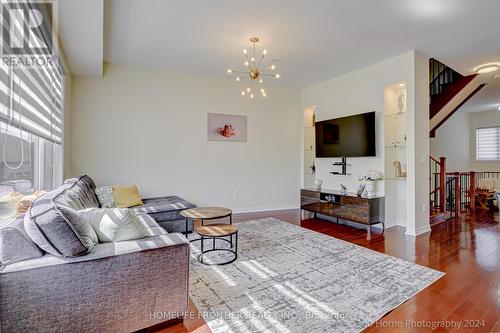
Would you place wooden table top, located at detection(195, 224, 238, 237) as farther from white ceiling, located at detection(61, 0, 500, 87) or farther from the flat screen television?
the flat screen television

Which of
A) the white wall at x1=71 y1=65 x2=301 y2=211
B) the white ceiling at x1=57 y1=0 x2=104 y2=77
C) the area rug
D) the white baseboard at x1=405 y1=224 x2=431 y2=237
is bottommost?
the area rug

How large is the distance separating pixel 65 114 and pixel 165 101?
5.38 ft

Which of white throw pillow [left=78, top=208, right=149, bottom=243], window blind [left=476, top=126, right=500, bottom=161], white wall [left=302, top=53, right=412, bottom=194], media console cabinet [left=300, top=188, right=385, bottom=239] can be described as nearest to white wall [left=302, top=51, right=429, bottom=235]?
white wall [left=302, top=53, right=412, bottom=194]

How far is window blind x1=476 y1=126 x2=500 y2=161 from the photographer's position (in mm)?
8422

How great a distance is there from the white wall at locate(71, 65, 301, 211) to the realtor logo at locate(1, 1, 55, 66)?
1638 mm

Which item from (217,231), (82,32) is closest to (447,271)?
(217,231)

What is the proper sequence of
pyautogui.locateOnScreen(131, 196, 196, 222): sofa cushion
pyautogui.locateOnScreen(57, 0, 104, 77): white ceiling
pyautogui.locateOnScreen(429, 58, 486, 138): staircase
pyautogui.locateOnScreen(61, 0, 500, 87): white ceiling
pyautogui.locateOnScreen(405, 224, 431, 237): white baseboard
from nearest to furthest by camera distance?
pyautogui.locateOnScreen(57, 0, 104, 77): white ceiling → pyautogui.locateOnScreen(61, 0, 500, 87): white ceiling → pyautogui.locateOnScreen(131, 196, 196, 222): sofa cushion → pyautogui.locateOnScreen(405, 224, 431, 237): white baseboard → pyautogui.locateOnScreen(429, 58, 486, 138): staircase

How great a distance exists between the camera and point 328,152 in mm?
5324

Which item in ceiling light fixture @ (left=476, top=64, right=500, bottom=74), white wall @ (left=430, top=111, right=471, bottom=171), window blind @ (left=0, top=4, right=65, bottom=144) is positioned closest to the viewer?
window blind @ (left=0, top=4, right=65, bottom=144)

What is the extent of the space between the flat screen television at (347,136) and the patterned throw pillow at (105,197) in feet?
12.8

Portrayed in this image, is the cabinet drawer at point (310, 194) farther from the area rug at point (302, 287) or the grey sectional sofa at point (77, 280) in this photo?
the grey sectional sofa at point (77, 280)

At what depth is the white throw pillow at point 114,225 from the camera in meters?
1.85

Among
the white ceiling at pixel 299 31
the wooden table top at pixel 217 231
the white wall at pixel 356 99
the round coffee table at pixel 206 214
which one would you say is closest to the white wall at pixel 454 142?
the white ceiling at pixel 299 31

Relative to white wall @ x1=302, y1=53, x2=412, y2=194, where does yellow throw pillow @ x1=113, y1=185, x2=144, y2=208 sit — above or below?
below
